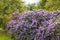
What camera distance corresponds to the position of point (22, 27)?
800 centimetres

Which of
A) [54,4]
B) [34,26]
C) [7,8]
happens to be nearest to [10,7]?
[7,8]

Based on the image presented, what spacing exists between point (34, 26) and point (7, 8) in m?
5.00

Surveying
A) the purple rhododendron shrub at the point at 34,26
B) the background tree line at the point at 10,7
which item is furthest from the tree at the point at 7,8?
the purple rhododendron shrub at the point at 34,26

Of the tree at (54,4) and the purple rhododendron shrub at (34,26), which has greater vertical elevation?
the purple rhododendron shrub at (34,26)

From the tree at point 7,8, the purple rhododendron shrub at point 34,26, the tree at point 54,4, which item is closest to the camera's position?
the purple rhododendron shrub at point 34,26

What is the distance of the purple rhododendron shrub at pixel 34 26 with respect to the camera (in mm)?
6770

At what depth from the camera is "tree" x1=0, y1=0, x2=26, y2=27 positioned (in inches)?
478

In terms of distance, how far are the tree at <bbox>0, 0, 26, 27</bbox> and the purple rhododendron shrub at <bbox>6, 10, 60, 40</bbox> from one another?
346 cm

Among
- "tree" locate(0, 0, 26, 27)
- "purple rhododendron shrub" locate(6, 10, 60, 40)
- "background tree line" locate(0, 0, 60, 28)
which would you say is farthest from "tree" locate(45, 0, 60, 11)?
"purple rhododendron shrub" locate(6, 10, 60, 40)

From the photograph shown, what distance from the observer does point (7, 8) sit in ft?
40.6

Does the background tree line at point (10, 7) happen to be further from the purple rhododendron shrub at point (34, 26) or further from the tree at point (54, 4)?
the purple rhododendron shrub at point (34, 26)

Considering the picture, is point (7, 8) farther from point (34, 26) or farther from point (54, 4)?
point (34, 26)

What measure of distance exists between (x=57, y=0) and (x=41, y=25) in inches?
216

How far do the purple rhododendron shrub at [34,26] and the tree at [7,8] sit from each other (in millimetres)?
3459
